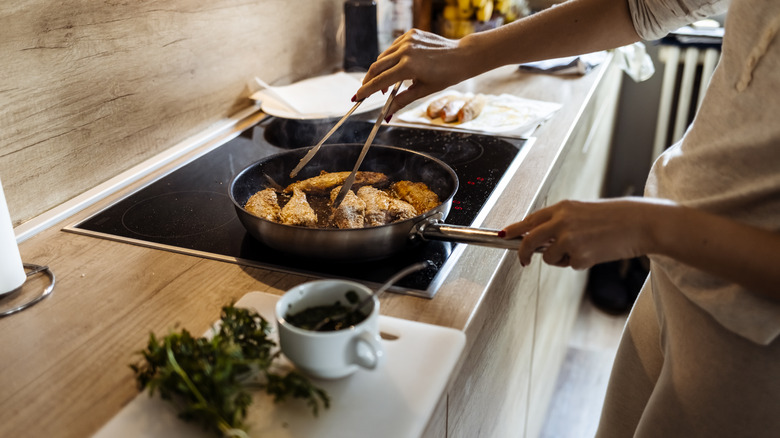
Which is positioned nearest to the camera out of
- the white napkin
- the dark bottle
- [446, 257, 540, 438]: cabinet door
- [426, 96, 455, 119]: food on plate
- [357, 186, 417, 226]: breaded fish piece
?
[446, 257, 540, 438]: cabinet door

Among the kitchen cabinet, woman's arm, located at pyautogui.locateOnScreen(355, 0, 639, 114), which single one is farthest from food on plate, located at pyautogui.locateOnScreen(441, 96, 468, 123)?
woman's arm, located at pyautogui.locateOnScreen(355, 0, 639, 114)

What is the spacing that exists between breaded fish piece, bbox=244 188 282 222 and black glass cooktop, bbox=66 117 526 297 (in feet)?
0.15

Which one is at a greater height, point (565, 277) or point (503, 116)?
point (503, 116)

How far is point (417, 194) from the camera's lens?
113 cm

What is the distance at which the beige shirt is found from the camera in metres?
0.83

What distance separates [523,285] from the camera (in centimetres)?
127

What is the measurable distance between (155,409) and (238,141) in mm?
944

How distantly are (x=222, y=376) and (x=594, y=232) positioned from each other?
447 mm

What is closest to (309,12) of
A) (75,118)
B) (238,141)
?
(238,141)

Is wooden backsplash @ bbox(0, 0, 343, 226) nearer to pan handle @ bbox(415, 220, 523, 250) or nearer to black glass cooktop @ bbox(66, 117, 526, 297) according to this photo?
black glass cooktop @ bbox(66, 117, 526, 297)

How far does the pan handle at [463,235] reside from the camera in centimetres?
85

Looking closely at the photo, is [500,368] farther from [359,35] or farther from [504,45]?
[359,35]

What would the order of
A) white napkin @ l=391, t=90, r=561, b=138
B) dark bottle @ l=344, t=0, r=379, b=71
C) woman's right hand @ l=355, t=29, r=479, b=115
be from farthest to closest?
dark bottle @ l=344, t=0, r=379, b=71 < white napkin @ l=391, t=90, r=561, b=138 < woman's right hand @ l=355, t=29, r=479, b=115

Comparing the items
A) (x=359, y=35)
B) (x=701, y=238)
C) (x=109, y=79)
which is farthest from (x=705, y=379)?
(x=359, y=35)
